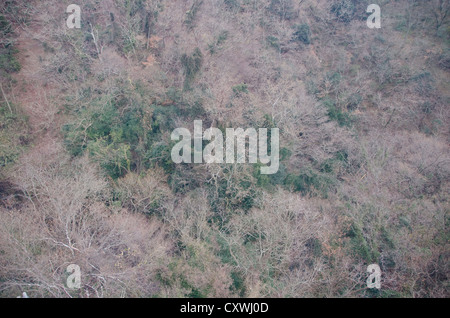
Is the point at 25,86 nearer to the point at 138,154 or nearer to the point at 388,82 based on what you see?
the point at 138,154

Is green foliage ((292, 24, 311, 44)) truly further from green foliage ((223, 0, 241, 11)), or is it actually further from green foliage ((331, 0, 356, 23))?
green foliage ((223, 0, 241, 11))

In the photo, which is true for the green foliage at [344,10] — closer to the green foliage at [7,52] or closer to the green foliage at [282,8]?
the green foliage at [282,8]

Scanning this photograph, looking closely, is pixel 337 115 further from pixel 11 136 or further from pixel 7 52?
pixel 7 52

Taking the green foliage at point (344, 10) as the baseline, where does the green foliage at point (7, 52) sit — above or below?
below

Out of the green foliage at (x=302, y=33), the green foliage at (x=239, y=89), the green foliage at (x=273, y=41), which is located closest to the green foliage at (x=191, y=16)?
the green foliage at (x=273, y=41)

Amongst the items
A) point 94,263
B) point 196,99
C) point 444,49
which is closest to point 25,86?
point 196,99

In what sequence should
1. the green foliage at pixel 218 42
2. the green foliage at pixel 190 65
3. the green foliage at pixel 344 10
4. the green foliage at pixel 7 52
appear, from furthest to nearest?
the green foliage at pixel 344 10 → the green foliage at pixel 218 42 → the green foliage at pixel 190 65 → the green foliage at pixel 7 52

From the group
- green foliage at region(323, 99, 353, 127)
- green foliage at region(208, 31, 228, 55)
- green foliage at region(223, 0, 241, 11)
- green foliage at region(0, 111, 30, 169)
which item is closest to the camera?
green foliage at region(0, 111, 30, 169)

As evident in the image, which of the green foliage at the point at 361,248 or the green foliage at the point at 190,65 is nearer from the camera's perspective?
the green foliage at the point at 361,248

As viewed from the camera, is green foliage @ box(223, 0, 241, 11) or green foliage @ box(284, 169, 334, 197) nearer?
green foliage @ box(284, 169, 334, 197)

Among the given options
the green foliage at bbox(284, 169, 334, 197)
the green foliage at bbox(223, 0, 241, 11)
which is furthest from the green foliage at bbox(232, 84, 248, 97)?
the green foliage at bbox(223, 0, 241, 11)

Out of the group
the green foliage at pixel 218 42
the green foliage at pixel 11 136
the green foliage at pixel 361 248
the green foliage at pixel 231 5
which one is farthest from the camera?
the green foliage at pixel 231 5
